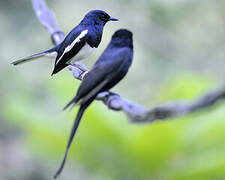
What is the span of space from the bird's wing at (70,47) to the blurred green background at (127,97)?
2.35 feet

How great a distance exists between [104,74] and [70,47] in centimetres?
48

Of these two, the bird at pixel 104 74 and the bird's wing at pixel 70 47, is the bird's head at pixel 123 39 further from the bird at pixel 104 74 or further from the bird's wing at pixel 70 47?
the bird's wing at pixel 70 47

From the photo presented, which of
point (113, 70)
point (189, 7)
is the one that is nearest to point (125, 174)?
point (113, 70)

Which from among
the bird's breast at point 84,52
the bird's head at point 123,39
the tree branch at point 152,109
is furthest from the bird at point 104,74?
the bird's breast at point 84,52

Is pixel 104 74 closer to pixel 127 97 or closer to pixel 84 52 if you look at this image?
pixel 84 52

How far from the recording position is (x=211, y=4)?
7484mm

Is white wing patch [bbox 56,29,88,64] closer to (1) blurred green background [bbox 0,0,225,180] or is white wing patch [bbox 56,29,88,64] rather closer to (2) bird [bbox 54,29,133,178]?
(2) bird [bbox 54,29,133,178]

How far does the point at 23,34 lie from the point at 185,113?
524 centimetres

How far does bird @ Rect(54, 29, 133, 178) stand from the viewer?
1691 mm

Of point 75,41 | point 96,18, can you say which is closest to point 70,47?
point 75,41

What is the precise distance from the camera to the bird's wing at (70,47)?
2.11 meters

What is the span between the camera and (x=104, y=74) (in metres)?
1.75

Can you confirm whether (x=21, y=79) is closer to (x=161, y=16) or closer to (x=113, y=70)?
(x=161, y=16)

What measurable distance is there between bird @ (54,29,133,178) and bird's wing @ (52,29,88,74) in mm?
271
